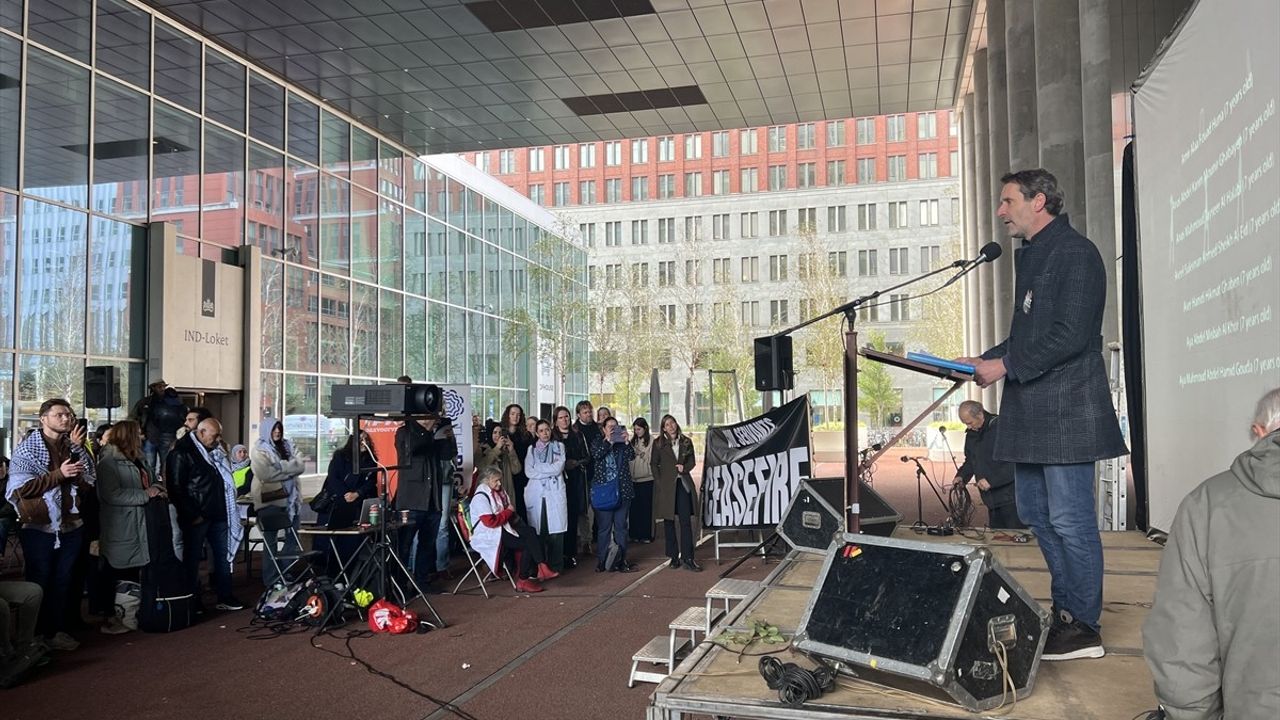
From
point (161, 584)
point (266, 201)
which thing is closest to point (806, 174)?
point (266, 201)

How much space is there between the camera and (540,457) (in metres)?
10.6

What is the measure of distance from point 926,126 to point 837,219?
9.07 metres

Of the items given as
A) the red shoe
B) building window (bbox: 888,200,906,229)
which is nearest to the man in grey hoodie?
the red shoe

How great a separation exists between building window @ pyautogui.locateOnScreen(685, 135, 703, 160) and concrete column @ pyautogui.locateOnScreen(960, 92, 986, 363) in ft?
155

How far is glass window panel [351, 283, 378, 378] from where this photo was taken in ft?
74.3

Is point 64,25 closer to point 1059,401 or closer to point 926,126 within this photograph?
point 1059,401

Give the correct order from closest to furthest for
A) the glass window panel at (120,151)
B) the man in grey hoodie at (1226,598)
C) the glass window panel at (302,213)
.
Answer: the man in grey hoodie at (1226,598)
the glass window panel at (120,151)
the glass window panel at (302,213)

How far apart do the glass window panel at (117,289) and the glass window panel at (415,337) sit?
981 cm

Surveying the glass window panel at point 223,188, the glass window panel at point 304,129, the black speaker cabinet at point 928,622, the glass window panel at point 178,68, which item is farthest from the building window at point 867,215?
the black speaker cabinet at point 928,622

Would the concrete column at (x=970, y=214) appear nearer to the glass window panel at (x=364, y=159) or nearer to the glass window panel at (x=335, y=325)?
the glass window panel at (x=364, y=159)

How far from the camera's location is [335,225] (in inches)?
874

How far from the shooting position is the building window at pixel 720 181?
238 feet

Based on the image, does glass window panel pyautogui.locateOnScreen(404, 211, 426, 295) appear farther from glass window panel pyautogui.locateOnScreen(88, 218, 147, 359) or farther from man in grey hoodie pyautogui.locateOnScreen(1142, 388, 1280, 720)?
man in grey hoodie pyautogui.locateOnScreen(1142, 388, 1280, 720)

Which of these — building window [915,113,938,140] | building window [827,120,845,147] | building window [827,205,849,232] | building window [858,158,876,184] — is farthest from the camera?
building window [827,120,845,147]
